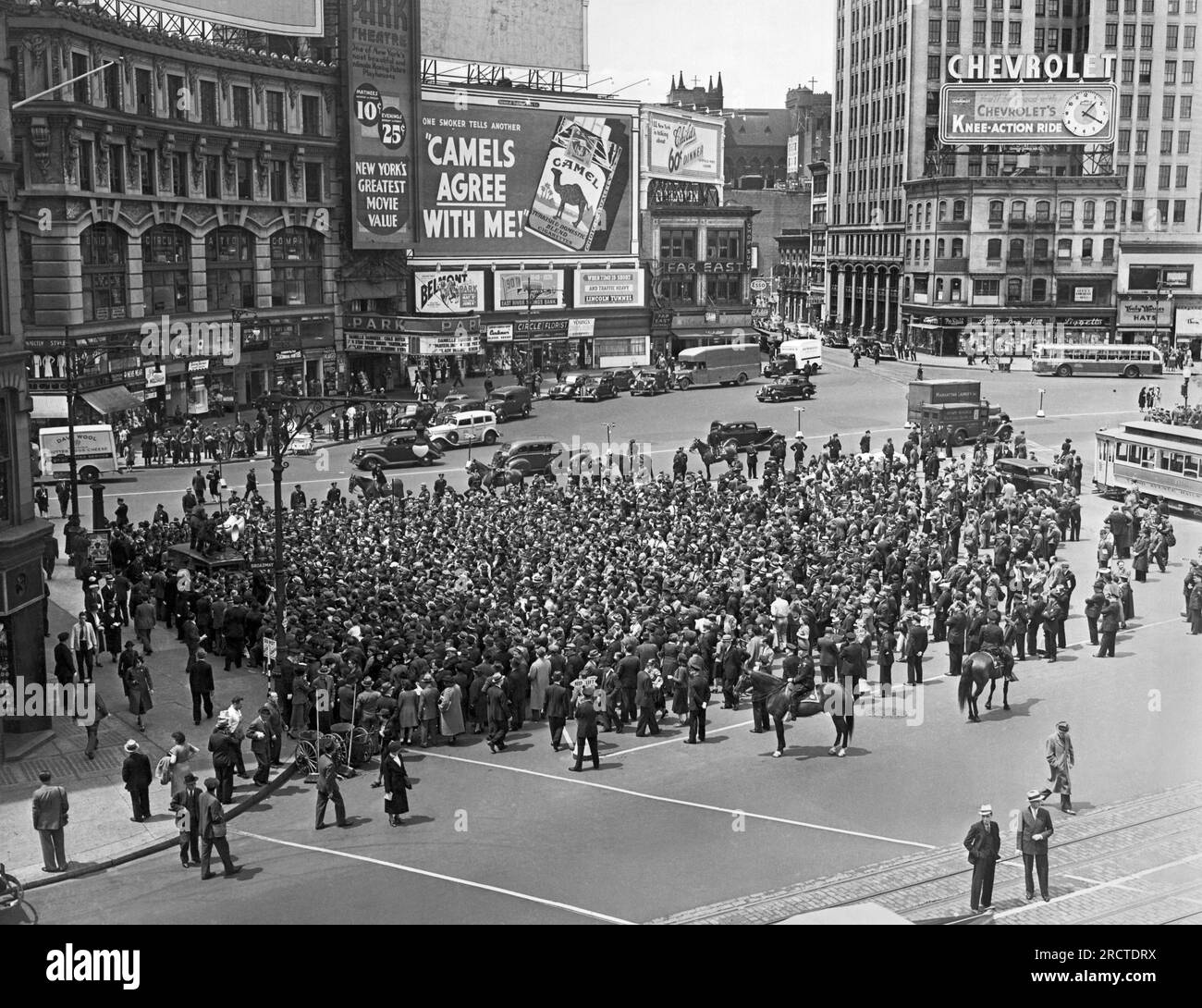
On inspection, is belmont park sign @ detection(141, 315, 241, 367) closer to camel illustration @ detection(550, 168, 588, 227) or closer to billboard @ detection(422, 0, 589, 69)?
billboard @ detection(422, 0, 589, 69)

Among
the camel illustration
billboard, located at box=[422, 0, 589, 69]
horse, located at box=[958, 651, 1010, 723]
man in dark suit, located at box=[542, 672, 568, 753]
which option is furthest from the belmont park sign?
horse, located at box=[958, 651, 1010, 723]

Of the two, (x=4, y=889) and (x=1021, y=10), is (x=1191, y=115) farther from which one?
(x=4, y=889)

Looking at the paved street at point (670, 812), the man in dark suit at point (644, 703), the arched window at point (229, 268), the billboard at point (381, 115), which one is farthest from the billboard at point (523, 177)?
the man in dark suit at point (644, 703)

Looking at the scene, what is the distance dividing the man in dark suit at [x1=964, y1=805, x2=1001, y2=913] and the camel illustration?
3166 inches

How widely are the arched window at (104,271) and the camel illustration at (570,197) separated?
3353cm

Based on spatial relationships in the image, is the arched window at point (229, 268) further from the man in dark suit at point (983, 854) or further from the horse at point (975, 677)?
the man in dark suit at point (983, 854)

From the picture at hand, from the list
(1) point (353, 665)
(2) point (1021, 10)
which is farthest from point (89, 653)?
(2) point (1021, 10)

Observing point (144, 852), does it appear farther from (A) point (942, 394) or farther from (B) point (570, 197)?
(B) point (570, 197)

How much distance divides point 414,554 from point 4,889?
19.0 m

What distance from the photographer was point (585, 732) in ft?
77.3

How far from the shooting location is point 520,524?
39.7 meters

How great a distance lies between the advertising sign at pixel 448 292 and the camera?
88562 millimetres

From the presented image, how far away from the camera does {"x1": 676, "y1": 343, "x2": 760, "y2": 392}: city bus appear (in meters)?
86.2

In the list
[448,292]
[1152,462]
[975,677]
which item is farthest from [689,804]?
[448,292]
